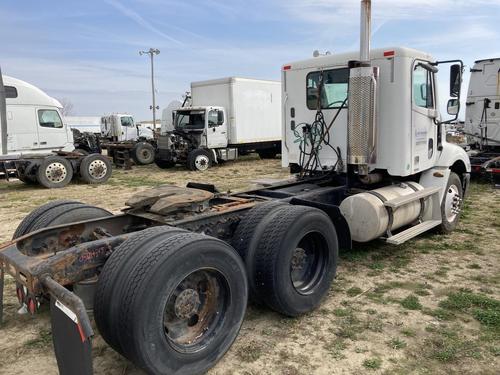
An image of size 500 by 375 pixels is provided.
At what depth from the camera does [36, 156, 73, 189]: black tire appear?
40.8 ft

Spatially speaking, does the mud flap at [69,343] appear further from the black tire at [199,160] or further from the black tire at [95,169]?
the black tire at [199,160]

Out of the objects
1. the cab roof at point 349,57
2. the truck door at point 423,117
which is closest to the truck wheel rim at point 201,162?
the cab roof at point 349,57

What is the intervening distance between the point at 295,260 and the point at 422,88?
3365 millimetres

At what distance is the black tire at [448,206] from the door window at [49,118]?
38.5 ft

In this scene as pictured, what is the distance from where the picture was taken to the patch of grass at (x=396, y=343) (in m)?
3.48

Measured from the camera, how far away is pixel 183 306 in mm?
3156

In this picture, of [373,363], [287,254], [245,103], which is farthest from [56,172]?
[373,363]

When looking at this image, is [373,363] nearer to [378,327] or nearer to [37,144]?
[378,327]

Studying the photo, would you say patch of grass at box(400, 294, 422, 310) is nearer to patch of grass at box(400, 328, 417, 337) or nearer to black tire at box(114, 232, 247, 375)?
patch of grass at box(400, 328, 417, 337)

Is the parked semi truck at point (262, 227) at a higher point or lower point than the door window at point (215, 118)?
lower

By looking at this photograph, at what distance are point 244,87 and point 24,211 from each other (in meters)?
10.5

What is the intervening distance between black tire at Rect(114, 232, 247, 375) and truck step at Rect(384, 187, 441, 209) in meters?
2.64

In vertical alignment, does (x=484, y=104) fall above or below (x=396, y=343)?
above

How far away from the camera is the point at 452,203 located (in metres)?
6.73
